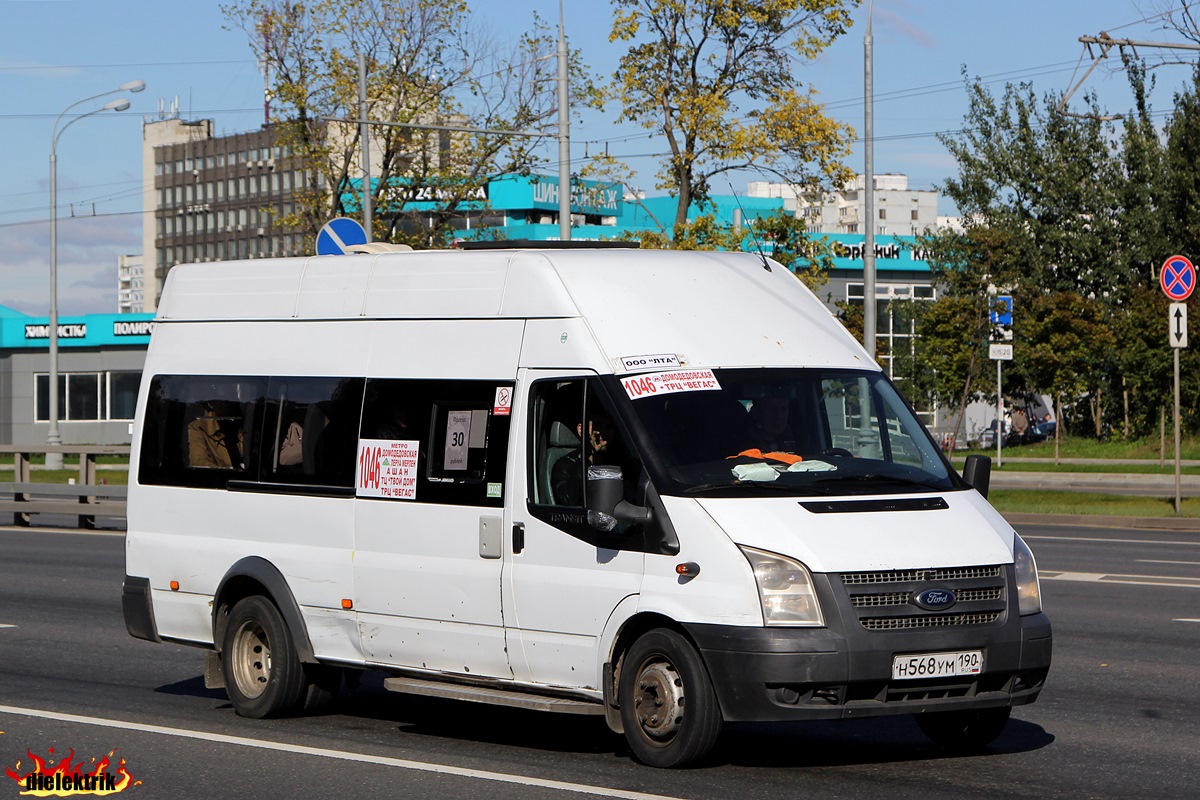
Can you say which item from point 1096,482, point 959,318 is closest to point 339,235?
point 1096,482

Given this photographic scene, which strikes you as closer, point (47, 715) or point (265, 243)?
point (47, 715)

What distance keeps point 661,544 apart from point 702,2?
28.5m

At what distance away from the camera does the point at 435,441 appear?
9102 millimetres

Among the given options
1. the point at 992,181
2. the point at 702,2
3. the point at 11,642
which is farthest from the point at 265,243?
the point at 11,642

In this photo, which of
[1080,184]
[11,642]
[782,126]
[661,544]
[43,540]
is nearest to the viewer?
[661,544]

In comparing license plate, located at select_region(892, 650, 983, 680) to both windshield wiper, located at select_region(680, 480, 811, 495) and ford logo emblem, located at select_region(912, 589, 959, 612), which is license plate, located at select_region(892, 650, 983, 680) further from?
windshield wiper, located at select_region(680, 480, 811, 495)

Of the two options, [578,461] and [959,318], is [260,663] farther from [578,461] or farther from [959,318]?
[959,318]

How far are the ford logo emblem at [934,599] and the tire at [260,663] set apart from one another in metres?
3.74

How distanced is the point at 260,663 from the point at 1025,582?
4.36m

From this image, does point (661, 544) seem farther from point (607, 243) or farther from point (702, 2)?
point (702, 2)

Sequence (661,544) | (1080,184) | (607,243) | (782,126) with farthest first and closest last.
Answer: (1080,184) → (782,126) → (607,243) → (661,544)

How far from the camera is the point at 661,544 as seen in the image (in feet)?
25.9

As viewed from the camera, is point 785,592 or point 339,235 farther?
point 339,235

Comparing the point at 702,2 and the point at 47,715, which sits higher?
the point at 702,2
